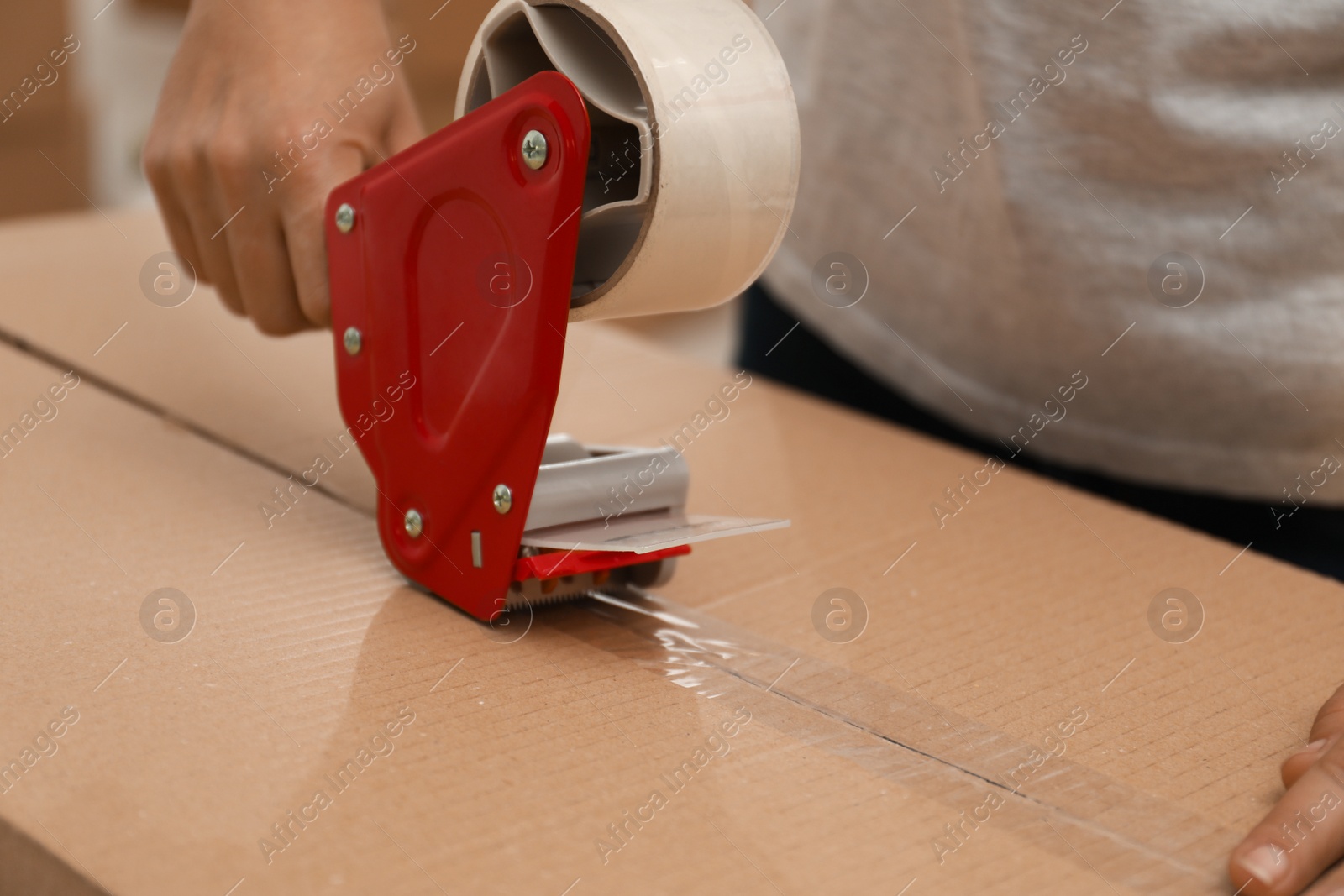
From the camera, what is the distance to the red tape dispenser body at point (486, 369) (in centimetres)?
62

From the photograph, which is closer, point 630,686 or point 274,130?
point 630,686

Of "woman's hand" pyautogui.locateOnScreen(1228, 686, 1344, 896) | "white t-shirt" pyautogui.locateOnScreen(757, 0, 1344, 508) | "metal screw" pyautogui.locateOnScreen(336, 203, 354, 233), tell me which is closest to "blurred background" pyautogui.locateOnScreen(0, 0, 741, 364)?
"white t-shirt" pyautogui.locateOnScreen(757, 0, 1344, 508)

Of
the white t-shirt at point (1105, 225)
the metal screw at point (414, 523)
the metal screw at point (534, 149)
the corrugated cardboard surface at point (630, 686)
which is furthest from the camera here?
the white t-shirt at point (1105, 225)

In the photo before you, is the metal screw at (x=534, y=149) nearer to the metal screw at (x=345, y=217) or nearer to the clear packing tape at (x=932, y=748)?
the metal screw at (x=345, y=217)

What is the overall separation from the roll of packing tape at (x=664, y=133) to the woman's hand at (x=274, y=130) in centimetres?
13

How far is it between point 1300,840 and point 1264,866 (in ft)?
0.08

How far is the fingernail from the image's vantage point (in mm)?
491

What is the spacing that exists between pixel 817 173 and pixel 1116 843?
2.41ft

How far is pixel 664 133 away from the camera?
57cm

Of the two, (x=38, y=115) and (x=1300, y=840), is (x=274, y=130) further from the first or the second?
(x=38, y=115)

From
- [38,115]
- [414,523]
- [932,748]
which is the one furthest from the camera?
[38,115]

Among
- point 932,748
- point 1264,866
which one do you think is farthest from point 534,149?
→ point 1264,866

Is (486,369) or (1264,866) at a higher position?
(486,369)

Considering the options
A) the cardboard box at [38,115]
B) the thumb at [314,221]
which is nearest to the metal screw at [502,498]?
the thumb at [314,221]
